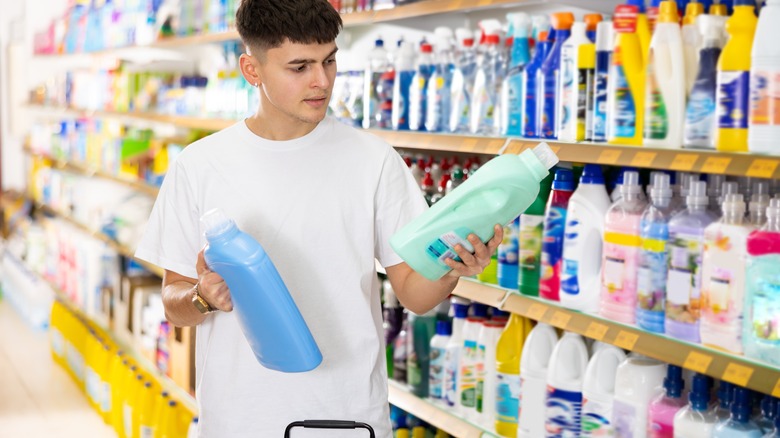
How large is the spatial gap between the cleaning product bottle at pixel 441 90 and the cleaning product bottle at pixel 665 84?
0.88 metres

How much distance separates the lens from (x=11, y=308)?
779cm

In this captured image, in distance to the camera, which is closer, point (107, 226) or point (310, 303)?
point (310, 303)

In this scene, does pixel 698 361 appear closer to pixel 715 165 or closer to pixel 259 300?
pixel 715 165

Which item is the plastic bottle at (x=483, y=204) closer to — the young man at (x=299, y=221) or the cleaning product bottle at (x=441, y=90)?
the young man at (x=299, y=221)

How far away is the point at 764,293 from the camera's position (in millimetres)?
1806

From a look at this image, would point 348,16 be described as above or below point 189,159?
above

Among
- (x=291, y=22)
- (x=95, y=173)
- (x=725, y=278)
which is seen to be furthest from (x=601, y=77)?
(x=95, y=173)

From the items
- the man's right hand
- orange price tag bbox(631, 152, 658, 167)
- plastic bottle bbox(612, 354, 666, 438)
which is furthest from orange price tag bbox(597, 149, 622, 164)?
the man's right hand

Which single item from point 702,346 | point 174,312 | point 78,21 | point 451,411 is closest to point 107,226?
point 78,21

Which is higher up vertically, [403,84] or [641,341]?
[403,84]

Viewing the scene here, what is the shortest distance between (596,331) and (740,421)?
0.36m

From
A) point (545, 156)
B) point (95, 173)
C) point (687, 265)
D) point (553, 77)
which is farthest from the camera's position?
point (95, 173)

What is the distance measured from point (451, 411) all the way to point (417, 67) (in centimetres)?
105

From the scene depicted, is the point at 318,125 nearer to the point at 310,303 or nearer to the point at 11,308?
the point at 310,303
